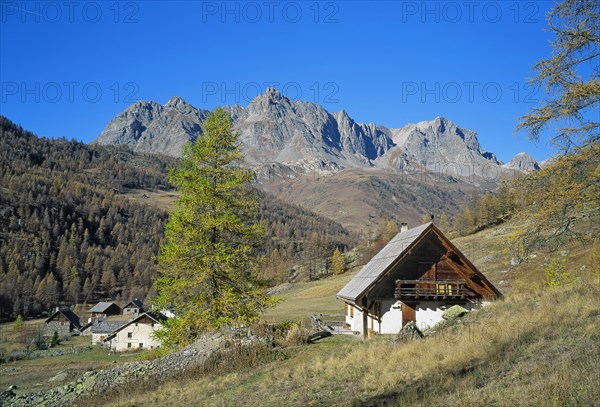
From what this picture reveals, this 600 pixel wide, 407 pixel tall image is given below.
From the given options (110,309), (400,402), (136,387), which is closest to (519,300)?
(400,402)

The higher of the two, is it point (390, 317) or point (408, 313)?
point (408, 313)

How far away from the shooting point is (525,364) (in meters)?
11.0

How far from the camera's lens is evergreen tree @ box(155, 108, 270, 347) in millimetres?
20891

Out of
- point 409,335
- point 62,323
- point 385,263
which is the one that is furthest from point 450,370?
point 62,323

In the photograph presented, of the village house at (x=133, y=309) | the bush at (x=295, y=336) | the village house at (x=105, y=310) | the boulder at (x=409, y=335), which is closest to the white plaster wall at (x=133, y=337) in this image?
the village house at (x=133, y=309)

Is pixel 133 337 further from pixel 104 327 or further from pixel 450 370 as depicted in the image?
pixel 450 370

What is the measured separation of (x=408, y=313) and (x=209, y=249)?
46.1ft

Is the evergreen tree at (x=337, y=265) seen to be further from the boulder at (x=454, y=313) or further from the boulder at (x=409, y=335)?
the boulder at (x=409, y=335)

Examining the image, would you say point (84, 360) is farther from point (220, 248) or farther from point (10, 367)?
point (220, 248)

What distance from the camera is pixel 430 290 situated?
1133 inches

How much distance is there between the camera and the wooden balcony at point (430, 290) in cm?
2842

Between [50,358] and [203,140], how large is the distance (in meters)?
66.9

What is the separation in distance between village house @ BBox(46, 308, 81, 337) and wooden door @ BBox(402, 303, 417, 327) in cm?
11123

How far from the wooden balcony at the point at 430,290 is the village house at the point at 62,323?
366 ft
